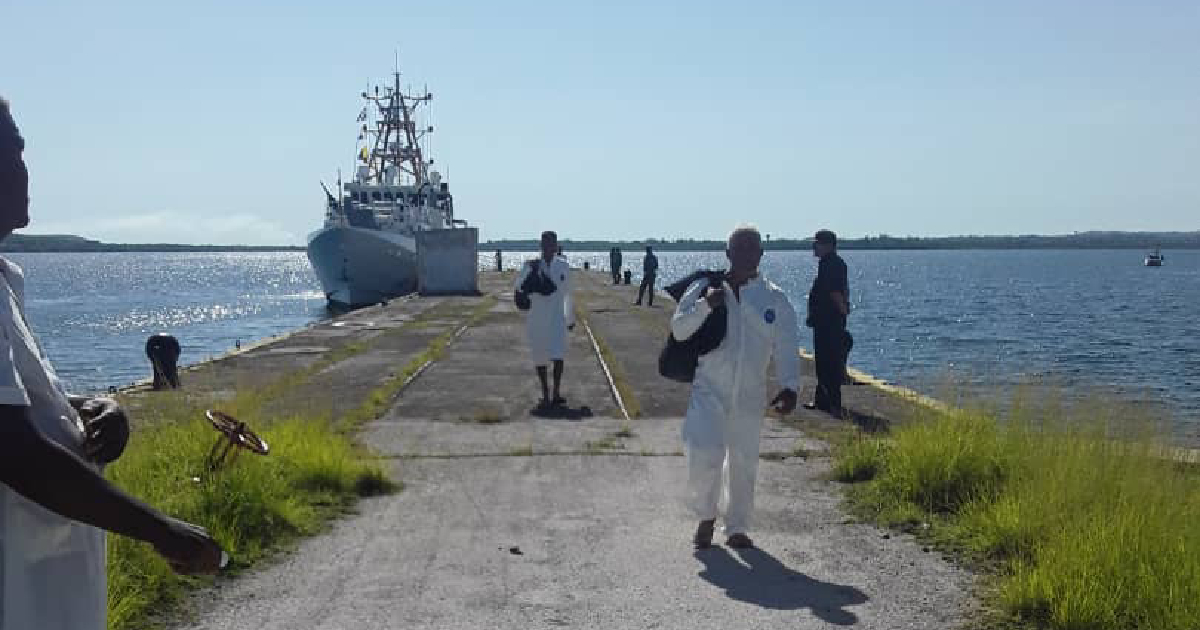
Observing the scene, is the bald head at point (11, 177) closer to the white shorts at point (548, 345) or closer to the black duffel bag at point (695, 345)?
the black duffel bag at point (695, 345)

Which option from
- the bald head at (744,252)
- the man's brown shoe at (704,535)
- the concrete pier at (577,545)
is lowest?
the concrete pier at (577,545)

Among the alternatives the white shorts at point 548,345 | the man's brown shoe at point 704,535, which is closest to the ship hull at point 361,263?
the white shorts at point 548,345

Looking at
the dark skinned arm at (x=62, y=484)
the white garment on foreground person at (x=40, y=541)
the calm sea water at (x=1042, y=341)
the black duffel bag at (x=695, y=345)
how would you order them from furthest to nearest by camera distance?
the calm sea water at (x=1042, y=341), the black duffel bag at (x=695, y=345), the white garment on foreground person at (x=40, y=541), the dark skinned arm at (x=62, y=484)

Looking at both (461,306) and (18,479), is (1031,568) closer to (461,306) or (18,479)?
(18,479)

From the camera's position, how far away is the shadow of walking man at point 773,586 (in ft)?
17.3

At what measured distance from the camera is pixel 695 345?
6312 mm

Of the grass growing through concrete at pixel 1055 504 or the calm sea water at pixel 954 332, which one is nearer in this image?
the grass growing through concrete at pixel 1055 504

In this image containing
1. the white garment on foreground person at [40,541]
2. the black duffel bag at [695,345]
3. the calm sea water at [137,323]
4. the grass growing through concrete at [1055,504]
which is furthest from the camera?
the calm sea water at [137,323]

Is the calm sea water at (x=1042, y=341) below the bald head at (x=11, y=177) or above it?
below

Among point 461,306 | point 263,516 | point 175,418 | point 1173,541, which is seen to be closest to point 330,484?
point 263,516

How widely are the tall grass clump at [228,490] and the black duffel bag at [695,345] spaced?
2.35m

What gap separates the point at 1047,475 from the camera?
6199 millimetres

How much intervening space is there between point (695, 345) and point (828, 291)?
5579mm

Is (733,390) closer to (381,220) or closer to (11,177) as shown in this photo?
(11,177)
